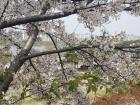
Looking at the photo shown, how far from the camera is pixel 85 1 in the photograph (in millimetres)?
6199

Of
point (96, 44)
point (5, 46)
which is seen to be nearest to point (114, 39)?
point (96, 44)

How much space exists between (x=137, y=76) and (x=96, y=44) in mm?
1425

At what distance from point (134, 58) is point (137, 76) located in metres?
0.28

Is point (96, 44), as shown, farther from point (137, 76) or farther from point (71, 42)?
point (137, 76)

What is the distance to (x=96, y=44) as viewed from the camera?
19.9 feet

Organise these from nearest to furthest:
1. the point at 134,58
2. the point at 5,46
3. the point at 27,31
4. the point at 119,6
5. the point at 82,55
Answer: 1. the point at 119,6
2. the point at 82,55
3. the point at 134,58
4. the point at 27,31
5. the point at 5,46

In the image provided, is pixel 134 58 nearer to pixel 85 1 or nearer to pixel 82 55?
pixel 82 55

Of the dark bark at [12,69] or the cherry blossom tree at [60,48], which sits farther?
the dark bark at [12,69]

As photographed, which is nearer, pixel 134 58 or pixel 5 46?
pixel 134 58

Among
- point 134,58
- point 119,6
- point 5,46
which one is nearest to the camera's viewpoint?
point 119,6

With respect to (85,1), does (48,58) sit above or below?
below

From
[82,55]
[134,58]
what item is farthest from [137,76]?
[82,55]

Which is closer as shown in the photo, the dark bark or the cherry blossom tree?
the cherry blossom tree

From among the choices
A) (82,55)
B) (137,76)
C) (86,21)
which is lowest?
(137,76)
